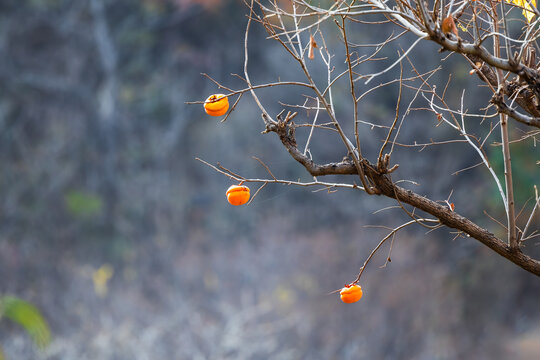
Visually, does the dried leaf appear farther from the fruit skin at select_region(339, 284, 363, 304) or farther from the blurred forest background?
the blurred forest background

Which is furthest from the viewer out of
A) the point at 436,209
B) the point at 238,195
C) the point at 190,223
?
the point at 190,223

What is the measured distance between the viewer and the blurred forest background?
5.34m

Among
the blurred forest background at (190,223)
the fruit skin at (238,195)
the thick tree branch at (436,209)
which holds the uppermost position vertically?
the thick tree branch at (436,209)

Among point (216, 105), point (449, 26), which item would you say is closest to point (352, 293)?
point (216, 105)

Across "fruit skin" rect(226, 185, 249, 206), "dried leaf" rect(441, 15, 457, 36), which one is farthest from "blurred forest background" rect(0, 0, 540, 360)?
"dried leaf" rect(441, 15, 457, 36)

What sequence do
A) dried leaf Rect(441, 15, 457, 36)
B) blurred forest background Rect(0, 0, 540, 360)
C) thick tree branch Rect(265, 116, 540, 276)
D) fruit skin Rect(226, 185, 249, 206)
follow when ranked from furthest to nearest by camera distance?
1. blurred forest background Rect(0, 0, 540, 360)
2. fruit skin Rect(226, 185, 249, 206)
3. thick tree branch Rect(265, 116, 540, 276)
4. dried leaf Rect(441, 15, 457, 36)

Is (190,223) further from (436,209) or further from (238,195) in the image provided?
(436,209)

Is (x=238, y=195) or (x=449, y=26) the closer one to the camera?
(x=449, y=26)

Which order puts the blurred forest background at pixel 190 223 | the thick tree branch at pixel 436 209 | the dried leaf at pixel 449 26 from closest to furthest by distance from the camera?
the dried leaf at pixel 449 26, the thick tree branch at pixel 436 209, the blurred forest background at pixel 190 223

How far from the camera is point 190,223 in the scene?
5.95 metres

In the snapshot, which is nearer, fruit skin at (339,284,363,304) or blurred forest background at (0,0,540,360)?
fruit skin at (339,284,363,304)

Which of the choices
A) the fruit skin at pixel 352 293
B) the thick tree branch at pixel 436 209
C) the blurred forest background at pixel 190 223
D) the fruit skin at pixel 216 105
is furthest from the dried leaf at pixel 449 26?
the blurred forest background at pixel 190 223

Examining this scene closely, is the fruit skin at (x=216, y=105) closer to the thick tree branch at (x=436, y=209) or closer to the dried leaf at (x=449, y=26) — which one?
the thick tree branch at (x=436, y=209)

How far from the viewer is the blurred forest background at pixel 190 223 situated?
17.5ft
